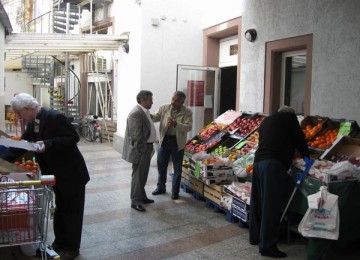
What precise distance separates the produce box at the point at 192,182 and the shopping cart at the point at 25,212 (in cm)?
385

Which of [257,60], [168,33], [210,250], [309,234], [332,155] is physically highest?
[168,33]

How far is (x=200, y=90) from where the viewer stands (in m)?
9.78

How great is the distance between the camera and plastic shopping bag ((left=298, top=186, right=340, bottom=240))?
3.91 m

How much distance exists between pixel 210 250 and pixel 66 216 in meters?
1.66

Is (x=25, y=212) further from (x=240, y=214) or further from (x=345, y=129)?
(x=345, y=129)

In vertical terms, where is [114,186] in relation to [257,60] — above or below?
below

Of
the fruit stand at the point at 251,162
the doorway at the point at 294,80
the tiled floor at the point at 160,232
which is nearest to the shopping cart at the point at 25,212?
the tiled floor at the point at 160,232

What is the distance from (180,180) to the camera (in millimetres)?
6770

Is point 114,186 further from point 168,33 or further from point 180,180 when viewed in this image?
point 168,33

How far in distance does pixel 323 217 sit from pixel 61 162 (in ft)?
8.78

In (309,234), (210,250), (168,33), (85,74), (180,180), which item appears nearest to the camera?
(309,234)

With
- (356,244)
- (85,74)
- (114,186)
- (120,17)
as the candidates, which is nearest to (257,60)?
(114,186)

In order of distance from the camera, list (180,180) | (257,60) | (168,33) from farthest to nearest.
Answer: (168,33) < (257,60) < (180,180)

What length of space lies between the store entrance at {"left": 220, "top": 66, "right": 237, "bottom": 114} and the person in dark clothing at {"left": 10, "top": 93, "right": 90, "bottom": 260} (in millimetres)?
6902
